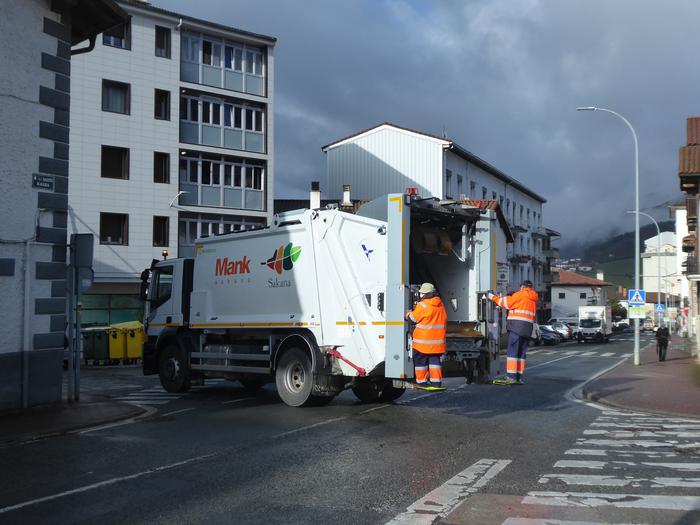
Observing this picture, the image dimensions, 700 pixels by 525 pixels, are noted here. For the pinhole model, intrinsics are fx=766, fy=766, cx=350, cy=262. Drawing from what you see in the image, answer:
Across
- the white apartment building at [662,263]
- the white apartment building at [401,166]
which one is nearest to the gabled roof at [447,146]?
the white apartment building at [401,166]

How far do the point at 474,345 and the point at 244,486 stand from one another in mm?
5919

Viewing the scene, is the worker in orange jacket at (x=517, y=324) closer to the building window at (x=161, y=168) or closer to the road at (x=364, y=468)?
the road at (x=364, y=468)

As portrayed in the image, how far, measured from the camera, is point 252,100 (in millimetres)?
37500

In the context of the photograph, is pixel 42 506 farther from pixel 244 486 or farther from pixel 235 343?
pixel 235 343

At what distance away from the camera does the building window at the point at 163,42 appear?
1357 inches

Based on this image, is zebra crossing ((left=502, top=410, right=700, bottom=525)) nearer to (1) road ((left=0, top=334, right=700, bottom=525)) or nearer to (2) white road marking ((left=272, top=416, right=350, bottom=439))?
(1) road ((left=0, top=334, right=700, bottom=525))

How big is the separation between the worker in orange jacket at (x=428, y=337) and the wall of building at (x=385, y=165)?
34.4 meters

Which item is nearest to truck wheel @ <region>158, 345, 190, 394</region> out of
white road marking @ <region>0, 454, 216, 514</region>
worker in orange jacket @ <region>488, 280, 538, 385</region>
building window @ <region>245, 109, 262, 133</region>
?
worker in orange jacket @ <region>488, 280, 538, 385</region>

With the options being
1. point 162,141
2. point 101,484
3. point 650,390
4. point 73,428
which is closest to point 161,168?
point 162,141

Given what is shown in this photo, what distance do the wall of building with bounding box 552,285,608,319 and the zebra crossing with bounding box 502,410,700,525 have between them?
91.0 metres

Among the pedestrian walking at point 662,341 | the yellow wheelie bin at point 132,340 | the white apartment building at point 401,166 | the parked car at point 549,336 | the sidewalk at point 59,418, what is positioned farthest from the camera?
the parked car at point 549,336

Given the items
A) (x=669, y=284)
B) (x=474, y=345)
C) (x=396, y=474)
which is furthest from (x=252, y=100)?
(x=669, y=284)

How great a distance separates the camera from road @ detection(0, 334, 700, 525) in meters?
6.00

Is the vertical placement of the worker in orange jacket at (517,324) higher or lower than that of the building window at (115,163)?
lower
